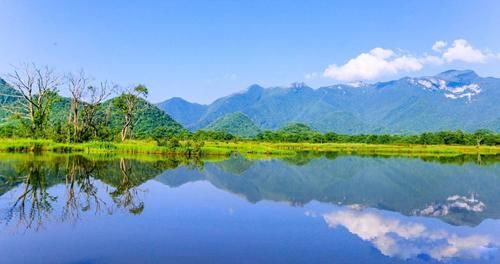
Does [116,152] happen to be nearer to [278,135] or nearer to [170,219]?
[170,219]

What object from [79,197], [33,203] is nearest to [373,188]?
[79,197]

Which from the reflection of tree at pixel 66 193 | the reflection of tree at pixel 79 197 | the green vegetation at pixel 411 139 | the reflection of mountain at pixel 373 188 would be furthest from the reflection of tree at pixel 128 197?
the green vegetation at pixel 411 139

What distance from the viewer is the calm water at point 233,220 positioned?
8.38m

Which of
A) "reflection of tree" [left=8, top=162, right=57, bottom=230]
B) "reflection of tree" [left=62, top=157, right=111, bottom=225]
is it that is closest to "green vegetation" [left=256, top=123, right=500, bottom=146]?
"reflection of tree" [left=62, top=157, right=111, bottom=225]

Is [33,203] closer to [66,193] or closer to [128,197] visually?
[66,193]

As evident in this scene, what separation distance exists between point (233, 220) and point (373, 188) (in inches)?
433

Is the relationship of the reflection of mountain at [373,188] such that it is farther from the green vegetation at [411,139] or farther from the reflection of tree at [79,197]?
the green vegetation at [411,139]

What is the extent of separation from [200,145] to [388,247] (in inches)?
1291

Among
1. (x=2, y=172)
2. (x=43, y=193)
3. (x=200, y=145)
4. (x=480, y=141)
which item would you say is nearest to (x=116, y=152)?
(x=200, y=145)

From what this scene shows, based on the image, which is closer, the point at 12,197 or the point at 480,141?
the point at 12,197

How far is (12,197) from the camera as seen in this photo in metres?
13.4

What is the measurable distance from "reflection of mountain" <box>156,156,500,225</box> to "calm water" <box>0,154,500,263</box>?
3.4 inches

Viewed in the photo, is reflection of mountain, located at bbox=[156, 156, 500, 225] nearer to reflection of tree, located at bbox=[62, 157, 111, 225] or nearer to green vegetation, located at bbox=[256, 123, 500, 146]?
reflection of tree, located at bbox=[62, 157, 111, 225]

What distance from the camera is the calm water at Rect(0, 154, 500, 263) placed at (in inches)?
330
